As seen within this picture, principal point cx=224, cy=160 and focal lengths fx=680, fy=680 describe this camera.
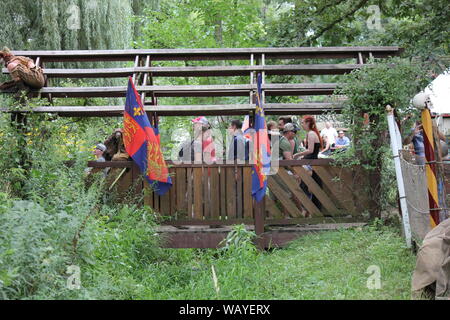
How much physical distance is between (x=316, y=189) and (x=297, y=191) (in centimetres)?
31

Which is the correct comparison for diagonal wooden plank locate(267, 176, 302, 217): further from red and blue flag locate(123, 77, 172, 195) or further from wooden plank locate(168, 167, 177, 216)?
red and blue flag locate(123, 77, 172, 195)

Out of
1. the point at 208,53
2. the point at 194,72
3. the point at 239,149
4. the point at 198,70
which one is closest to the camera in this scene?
the point at 239,149

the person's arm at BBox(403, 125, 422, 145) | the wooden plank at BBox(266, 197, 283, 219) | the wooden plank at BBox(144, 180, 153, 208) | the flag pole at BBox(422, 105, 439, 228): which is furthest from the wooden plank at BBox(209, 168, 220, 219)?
the flag pole at BBox(422, 105, 439, 228)

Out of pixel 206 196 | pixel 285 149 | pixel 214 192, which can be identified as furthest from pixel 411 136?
pixel 206 196

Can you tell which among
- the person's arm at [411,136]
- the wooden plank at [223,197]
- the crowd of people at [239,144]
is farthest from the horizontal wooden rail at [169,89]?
the person's arm at [411,136]

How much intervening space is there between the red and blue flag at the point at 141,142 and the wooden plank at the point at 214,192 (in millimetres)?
735

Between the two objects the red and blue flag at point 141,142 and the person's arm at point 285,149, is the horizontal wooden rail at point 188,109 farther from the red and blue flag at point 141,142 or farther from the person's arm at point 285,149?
the red and blue flag at point 141,142

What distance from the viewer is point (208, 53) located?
12.1m

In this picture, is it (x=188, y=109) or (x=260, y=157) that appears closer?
(x=260, y=157)

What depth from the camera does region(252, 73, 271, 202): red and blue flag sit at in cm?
1050

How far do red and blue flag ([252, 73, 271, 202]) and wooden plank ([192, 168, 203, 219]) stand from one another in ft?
3.01

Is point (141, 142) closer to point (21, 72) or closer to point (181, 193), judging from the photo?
point (181, 193)

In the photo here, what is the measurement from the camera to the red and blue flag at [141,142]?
10.4 m

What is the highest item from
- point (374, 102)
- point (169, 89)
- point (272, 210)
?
point (169, 89)
